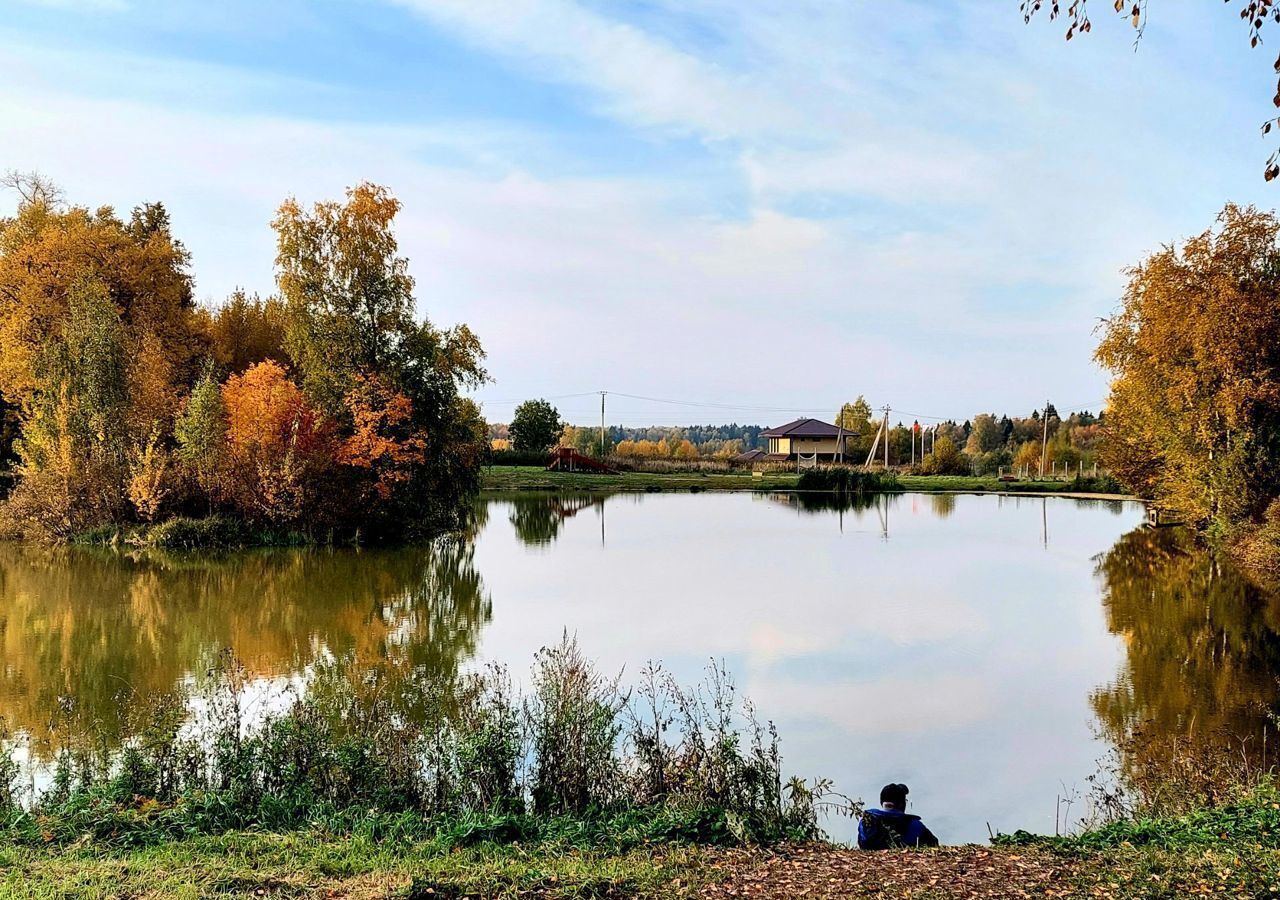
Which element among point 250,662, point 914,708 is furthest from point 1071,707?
point 250,662

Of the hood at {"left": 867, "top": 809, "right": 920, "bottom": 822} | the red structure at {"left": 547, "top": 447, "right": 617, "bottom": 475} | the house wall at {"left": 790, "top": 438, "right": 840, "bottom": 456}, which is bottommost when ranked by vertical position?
the hood at {"left": 867, "top": 809, "right": 920, "bottom": 822}

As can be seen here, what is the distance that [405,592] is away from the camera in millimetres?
17438

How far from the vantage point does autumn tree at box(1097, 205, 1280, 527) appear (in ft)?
75.2

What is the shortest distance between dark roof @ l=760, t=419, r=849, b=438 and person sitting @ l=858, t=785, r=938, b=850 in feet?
299

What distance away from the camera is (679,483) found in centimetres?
5978

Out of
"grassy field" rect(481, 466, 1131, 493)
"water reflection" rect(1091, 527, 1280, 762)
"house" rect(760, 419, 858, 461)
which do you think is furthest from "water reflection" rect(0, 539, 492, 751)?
"house" rect(760, 419, 858, 461)

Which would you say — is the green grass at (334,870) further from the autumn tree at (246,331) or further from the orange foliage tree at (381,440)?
the autumn tree at (246,331)

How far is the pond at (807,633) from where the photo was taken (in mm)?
8805

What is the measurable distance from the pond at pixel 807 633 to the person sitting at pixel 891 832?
0.84 meters

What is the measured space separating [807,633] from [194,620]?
9.33 metres

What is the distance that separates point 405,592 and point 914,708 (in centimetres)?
1044

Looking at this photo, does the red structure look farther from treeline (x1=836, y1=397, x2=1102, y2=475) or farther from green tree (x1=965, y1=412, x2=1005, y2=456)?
green tree (x1=965, y1=412, x2=1005, y2=456)

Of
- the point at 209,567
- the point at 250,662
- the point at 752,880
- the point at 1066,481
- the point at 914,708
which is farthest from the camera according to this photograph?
the point at 1066,481

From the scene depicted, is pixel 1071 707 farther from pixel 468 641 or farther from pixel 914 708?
pixel 468 641
